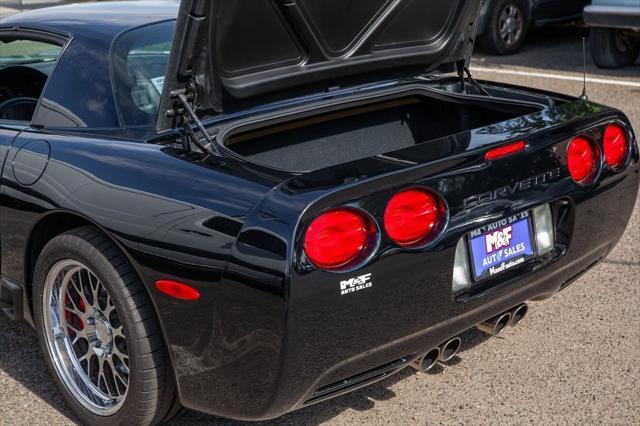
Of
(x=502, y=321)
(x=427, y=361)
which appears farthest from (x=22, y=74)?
(x=502, y=321)

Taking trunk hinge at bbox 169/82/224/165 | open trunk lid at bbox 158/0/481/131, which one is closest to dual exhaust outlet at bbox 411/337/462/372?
trunk hinge at bbox 169/82/224/165

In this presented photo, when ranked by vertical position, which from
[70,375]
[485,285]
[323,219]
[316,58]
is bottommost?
[70,375]

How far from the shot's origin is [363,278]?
113 inches

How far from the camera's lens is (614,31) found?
9734 millimetres

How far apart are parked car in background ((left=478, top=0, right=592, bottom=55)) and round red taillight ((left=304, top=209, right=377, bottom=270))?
834 centimetres

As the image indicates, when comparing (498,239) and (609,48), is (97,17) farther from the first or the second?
(609,48)

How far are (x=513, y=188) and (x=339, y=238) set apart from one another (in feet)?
2.33

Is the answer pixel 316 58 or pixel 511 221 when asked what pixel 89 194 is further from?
pixel 511 221

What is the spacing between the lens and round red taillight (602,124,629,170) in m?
3.70

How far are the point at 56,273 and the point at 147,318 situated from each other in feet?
1.80

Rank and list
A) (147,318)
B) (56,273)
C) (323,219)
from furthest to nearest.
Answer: (56,273)
(147,318)
(323,219)

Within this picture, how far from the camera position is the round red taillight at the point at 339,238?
283cm

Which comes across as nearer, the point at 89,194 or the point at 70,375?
the point at 89,194

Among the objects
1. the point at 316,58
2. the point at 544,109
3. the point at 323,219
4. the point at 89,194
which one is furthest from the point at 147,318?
the point at 544,109
